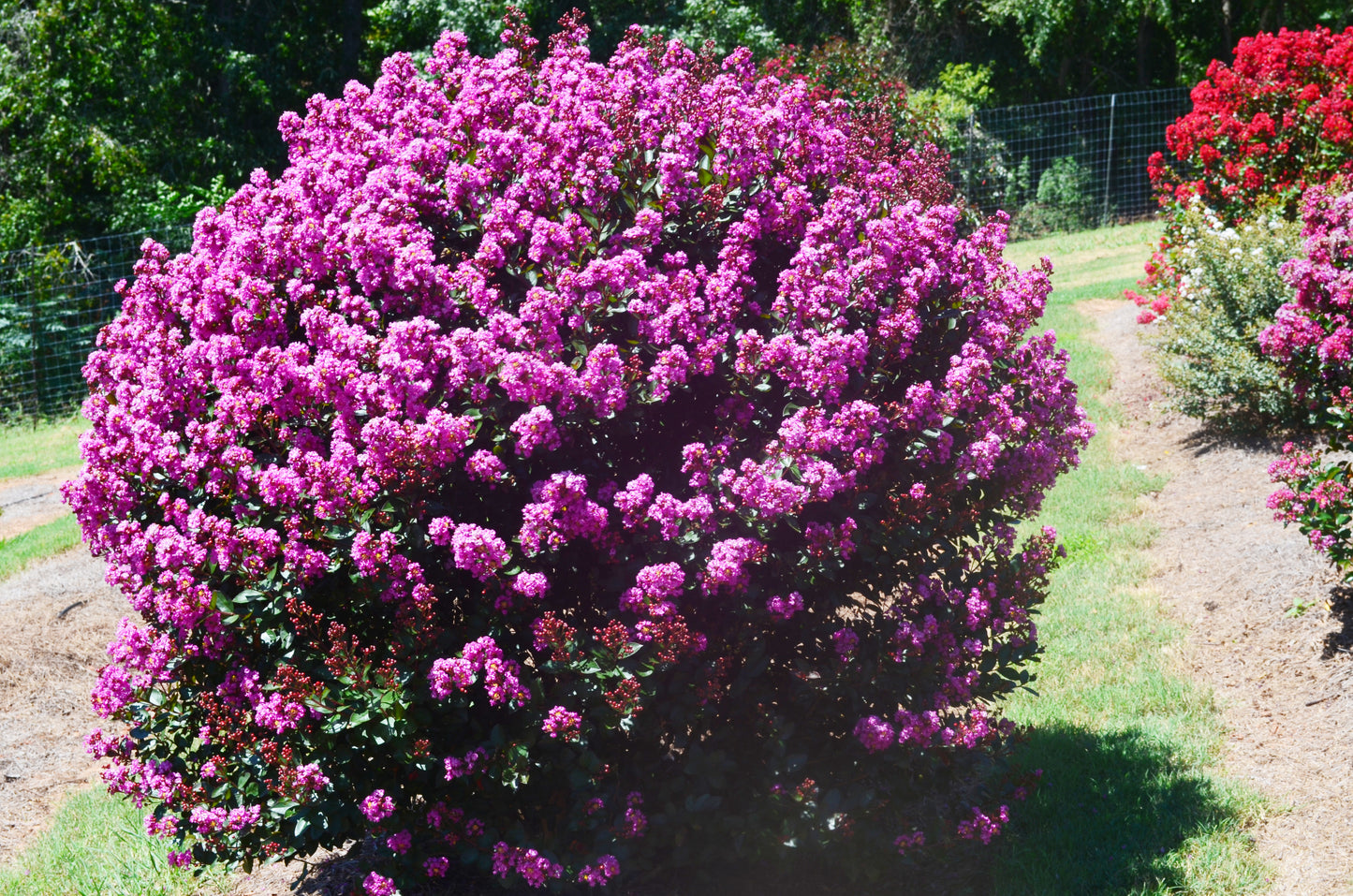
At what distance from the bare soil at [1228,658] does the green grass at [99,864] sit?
7.6 inches

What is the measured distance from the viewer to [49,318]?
1304 cm

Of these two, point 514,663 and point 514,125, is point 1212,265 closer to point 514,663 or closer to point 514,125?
point 514,125

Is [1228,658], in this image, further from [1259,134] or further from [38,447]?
[38,447]

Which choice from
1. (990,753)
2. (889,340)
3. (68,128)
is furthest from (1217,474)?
(68,128)

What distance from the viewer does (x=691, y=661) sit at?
346cm

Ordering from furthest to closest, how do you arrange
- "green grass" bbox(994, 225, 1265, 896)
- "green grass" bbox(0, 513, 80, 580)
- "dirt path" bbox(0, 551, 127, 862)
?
"green grass" bbox(0, 513, 80, 580), "dirt path" bbox(0, 551, 127, 862), "green grass" bbox(994, 225, 1265, 896)

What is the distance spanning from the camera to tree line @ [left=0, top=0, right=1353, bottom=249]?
1614 centimetres

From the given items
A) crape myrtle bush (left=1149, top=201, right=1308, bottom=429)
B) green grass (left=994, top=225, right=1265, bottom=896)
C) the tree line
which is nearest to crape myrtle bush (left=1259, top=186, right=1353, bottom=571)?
green grass (left=994, top=225, right=1265, bottom=896)

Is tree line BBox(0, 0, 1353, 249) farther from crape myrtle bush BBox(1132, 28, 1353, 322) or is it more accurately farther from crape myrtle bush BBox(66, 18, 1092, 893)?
crape myrtle bush BBox(66, 18, 1092, 893)

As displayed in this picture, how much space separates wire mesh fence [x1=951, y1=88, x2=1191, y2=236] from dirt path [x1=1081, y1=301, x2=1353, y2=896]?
456 inches

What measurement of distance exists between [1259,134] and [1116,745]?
614cm

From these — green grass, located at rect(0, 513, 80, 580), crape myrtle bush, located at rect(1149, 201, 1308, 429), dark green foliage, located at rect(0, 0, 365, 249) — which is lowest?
green grass, located at rect(0, 513, 80, 580)

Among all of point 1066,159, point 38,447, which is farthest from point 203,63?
point 1066,159

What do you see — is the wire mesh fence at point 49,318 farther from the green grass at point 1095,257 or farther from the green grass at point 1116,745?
the green grass at point 1116,745
